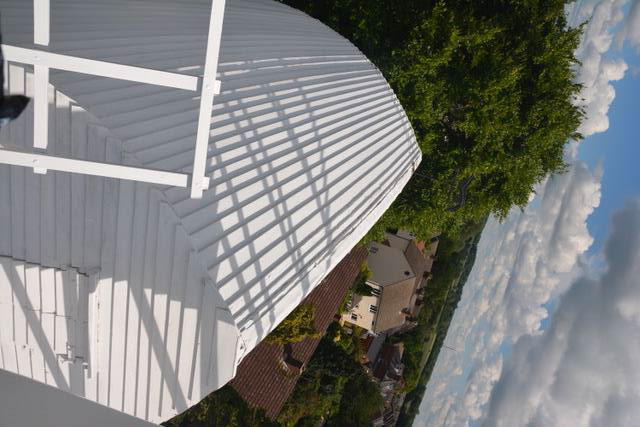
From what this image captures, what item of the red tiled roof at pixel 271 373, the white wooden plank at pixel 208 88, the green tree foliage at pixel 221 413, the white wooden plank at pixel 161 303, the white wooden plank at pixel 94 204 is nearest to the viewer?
the white wooden plank at pixel 208 88

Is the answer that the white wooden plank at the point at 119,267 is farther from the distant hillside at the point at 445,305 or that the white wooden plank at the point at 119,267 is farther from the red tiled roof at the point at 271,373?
the distant hillside at the point at 445,305

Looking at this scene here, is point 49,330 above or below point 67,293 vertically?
below

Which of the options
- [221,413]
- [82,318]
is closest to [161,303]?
[82,318]

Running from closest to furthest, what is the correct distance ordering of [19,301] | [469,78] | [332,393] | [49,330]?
[19,301] → [49,330] → [469,78] → [332,393]

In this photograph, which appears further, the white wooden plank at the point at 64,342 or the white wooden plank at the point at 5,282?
the white wooden plank at the point at 64,342

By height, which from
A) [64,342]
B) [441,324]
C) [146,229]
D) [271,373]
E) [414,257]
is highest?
[146,229]

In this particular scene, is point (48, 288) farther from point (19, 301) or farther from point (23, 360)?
point (23, 360)

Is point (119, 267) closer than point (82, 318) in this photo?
Yes

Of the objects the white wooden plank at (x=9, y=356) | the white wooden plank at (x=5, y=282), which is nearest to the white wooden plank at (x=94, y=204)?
the white wooden plank at (x=5, y=282)
